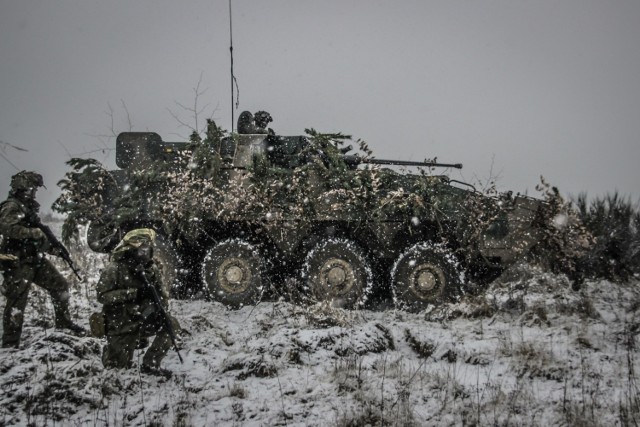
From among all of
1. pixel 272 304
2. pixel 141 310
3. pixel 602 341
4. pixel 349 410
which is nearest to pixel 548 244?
pixel 602 341

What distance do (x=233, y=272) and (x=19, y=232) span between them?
120 inches

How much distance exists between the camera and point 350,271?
7.50m

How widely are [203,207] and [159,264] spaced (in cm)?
113

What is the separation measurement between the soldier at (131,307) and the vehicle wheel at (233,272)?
265 cm

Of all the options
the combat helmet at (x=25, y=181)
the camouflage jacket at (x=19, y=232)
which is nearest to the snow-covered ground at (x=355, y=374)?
the camouflage jacket at (x=19, y=232)

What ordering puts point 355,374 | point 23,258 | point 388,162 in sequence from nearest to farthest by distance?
point 355,374, point 23,258, point 388,162

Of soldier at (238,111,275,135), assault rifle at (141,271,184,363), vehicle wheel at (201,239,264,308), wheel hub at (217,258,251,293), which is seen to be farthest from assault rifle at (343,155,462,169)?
assault rifle at (141,271,184,363)

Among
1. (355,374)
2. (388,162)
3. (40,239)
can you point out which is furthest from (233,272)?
(355,374)

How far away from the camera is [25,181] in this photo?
5.64 meters

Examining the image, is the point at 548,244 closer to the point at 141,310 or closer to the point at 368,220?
the point at 368,220

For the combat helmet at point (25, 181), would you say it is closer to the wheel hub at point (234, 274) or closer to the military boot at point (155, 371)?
the military boot at point (155, 371)

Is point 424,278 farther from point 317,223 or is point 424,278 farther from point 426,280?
point 317,223

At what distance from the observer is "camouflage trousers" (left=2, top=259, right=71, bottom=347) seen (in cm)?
517

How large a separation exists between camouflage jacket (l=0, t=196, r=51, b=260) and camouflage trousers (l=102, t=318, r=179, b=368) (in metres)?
1.69
